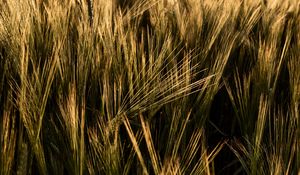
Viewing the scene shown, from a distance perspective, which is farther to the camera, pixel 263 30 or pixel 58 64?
pixel 263 30

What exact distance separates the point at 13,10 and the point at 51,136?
393 millimetres

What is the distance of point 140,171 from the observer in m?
0.75

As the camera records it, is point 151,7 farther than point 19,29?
Yes

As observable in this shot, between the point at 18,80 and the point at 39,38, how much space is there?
6.4 inches

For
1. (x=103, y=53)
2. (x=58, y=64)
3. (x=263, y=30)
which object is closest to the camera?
(x=58, y=64)

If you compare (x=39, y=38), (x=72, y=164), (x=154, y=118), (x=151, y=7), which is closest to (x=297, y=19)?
(x=151, y=7)

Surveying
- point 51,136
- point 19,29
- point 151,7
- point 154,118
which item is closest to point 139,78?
point 154,118

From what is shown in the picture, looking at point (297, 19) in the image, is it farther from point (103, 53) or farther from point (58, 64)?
point (58, 64)

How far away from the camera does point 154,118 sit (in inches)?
36.7

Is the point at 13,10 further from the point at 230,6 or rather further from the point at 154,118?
the point at 230,6

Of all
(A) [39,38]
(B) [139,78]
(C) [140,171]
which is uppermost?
(A) [39,38]

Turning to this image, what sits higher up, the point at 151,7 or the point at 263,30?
the point at 151,7

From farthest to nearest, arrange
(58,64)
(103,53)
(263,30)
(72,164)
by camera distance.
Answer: (263,30) < (103,53) < (58,64) < (72,164)

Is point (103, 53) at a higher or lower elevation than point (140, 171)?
higher
